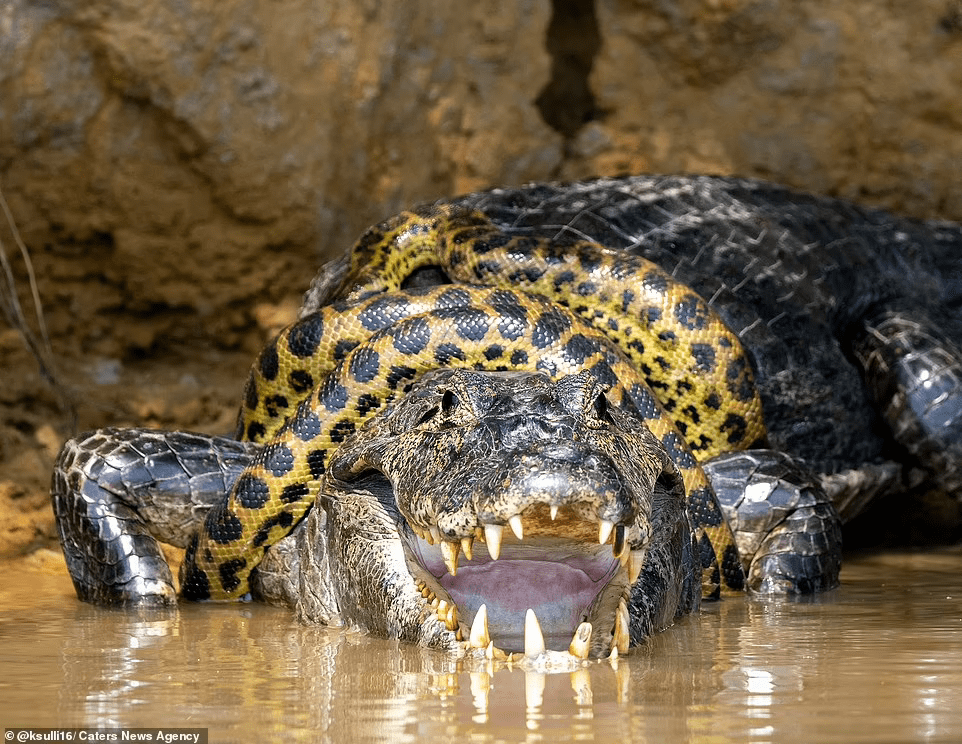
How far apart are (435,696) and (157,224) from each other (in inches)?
192

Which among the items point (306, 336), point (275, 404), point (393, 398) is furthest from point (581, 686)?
point (275, 404)

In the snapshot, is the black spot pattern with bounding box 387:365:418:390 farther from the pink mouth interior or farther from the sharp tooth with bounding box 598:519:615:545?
the sharp tooth with bounding box 598:519:615:545

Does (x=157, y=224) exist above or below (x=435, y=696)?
above

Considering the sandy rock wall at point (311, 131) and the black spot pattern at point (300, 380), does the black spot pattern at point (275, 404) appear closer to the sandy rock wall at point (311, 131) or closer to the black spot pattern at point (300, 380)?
the black spot pattern at point (300, 380)

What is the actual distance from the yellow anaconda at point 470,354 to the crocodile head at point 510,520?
1.71 ft

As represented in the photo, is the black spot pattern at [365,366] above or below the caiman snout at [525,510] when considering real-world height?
above

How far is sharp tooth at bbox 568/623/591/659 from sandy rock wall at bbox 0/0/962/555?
3.36 m

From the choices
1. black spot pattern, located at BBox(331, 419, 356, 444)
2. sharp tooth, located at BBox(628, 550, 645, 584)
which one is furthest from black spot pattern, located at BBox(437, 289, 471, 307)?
sharp tooth, located at BBox(628, 550, 645, 584)

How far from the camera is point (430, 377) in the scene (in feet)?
15.2

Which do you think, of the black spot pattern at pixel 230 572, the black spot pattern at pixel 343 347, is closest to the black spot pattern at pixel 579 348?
the black spot pattern at pixel 343 347

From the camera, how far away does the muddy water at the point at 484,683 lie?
291cm

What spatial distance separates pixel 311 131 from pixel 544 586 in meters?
4.35

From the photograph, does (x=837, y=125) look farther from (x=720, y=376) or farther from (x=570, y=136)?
(x=720, y=376)

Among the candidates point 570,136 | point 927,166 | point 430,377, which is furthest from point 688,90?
point 430,377
